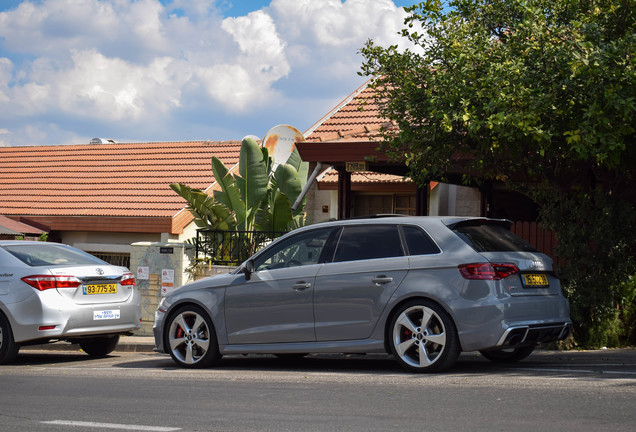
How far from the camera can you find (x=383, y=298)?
28.6ft

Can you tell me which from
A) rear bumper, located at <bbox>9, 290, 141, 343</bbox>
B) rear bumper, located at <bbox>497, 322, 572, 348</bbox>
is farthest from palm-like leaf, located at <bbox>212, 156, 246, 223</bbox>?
rear bumper, located at <bbox>497, 322, 572, 348</bbox>

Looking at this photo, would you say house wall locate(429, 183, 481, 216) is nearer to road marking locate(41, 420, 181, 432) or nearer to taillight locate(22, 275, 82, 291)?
taillight locate(22, 275, 82, 291)

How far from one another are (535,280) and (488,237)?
0.65 meters

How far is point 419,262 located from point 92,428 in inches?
149

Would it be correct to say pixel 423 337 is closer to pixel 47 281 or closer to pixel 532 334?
pixel 532 334

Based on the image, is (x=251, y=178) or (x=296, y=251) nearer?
(x=296, y=251)

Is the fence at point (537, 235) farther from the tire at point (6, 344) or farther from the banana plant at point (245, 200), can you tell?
the tire at point (6, 344)

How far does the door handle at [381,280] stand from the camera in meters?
8.73

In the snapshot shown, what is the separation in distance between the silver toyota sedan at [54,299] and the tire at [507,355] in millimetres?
4790

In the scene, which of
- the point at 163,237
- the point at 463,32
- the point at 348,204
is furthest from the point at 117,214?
the point at 463,32

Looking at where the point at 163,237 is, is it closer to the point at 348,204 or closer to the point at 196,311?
the point at 348,204

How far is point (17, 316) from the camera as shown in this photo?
10594mm

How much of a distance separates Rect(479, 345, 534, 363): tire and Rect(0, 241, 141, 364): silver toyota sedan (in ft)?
15.7

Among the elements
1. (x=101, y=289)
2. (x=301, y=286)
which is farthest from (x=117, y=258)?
(x=301, y=286)
